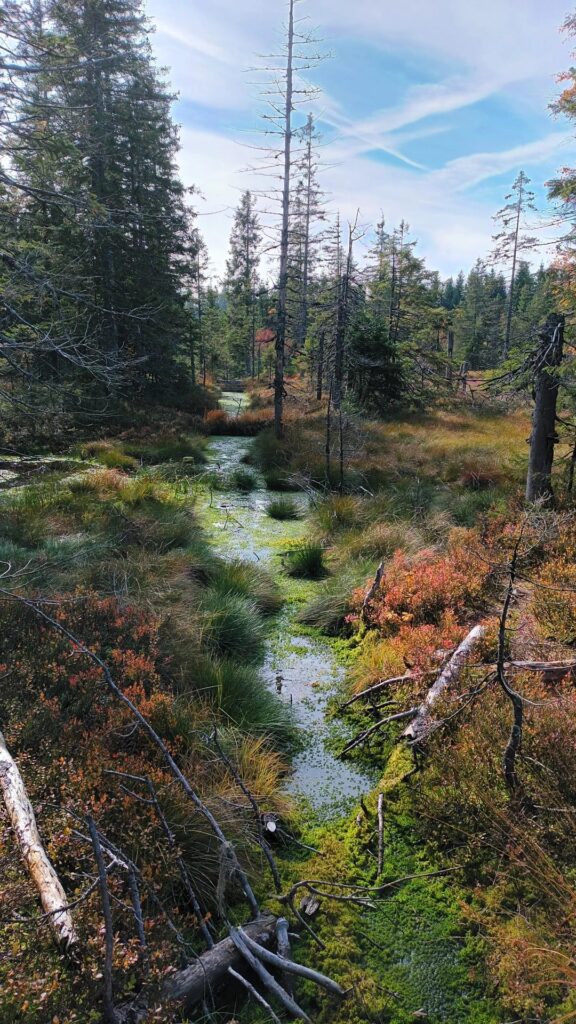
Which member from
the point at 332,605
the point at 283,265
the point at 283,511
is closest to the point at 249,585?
the point at 332,605

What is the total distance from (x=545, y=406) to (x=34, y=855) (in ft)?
27.1

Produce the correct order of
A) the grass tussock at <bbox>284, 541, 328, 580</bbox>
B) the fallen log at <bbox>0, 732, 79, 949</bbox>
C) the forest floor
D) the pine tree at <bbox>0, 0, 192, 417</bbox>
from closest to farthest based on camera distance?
the fallen log at <bbox>0, 732, 79, 949</bbox>, the forest floor, the grass tussock at <bbox>284, 541, 328, 580</bbox>, the pine tree at <bbox>0, 0, 192, 417</bbox>

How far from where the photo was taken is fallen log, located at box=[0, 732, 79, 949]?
1994mm

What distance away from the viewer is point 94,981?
1.88m

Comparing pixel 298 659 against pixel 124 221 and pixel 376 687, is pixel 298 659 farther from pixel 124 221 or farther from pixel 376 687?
pixel 124 221

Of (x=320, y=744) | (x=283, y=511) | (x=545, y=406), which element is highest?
(x=545, y=406)

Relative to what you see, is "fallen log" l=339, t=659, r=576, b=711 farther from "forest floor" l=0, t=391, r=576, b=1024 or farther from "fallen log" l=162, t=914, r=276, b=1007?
"fallen log" l=162, t=914, r=276, b=1007

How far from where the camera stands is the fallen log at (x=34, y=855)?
1994mm

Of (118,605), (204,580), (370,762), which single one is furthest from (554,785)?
(204,580)

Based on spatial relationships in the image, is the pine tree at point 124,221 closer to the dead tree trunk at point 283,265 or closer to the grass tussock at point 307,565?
the dead tree trunk at point 283,265

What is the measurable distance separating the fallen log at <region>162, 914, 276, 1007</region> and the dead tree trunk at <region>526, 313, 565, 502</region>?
24.1 ft

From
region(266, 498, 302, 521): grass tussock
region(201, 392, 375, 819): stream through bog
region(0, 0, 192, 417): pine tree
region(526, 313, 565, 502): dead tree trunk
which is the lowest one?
region(201, 392, 375, 819): stream through bog

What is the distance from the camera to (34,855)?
7.35ft

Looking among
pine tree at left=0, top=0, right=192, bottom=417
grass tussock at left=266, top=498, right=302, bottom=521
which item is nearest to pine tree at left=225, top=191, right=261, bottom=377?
pine tree at left=0, top=0, right=192, bottom=417
